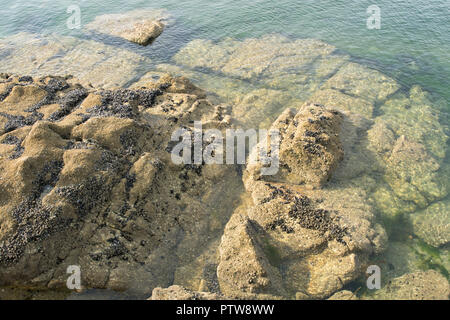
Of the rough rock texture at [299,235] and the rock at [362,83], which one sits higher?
the rock at [362,83]

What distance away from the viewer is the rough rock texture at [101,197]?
9.92m

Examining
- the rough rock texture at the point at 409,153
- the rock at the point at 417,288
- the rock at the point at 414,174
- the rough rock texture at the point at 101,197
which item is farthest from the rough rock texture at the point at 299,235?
the rock at the point at 414,174

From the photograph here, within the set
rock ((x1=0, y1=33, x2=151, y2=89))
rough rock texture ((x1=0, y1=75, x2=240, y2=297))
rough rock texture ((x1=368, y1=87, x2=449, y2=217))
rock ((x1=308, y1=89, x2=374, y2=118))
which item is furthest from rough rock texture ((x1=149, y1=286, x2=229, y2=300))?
rock ((x1=0, y1=33, x2=151, y2=89))

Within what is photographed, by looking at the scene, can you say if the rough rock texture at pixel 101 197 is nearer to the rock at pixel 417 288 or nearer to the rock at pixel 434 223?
the rock at pixel 417 288

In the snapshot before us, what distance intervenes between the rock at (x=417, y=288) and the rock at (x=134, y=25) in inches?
999

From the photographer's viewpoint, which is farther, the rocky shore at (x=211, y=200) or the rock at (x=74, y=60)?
the rock at (x=74, y=60)

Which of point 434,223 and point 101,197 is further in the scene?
point 434,223

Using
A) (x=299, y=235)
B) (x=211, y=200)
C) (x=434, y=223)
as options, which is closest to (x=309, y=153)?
(x=299, y=235)

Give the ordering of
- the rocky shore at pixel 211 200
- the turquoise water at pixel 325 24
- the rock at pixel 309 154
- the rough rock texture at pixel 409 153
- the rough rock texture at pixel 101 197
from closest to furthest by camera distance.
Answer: the rough rock texture at pixel 101 197 < the rocky shore at pixel 211 200 < the rock at pixel 309 154 < the rough rock texture at pixel 409 153 < the turquoise water at pixel 325 24

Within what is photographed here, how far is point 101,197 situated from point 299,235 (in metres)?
7.72

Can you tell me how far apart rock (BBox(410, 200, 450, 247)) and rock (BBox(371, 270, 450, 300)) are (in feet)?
6.15

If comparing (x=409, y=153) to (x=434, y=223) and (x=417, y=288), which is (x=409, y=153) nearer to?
(x=434, y=223)

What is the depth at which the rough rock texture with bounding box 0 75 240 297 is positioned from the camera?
9917mm

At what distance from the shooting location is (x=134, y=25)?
2933 centimetres
